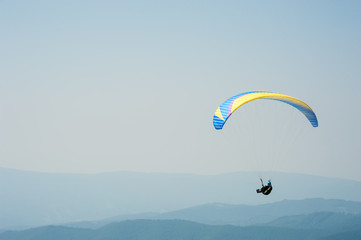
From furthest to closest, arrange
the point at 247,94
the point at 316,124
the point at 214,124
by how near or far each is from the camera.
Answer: the point at 316,124, the point at 247,94, the point at 214,124

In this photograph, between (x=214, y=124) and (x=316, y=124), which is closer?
(x=214, y=124)

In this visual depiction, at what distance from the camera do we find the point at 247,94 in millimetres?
45156

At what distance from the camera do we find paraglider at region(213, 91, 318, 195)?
4216 cm

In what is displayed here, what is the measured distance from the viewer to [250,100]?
1693 inches

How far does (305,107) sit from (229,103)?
28.0ft

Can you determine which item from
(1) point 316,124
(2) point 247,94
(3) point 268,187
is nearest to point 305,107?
(1) point 316,124

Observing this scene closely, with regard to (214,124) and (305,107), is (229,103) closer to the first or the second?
(214,124)

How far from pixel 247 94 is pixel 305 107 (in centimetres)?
656

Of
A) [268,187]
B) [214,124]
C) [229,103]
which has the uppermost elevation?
[229,103]

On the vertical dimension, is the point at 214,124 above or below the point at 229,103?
below

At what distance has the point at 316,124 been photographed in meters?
49.0

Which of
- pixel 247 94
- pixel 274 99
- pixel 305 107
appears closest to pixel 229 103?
pixel 247 94

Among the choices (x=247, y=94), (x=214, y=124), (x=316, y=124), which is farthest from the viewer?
(x=316, y=124)

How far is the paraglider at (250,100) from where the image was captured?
4216cm
